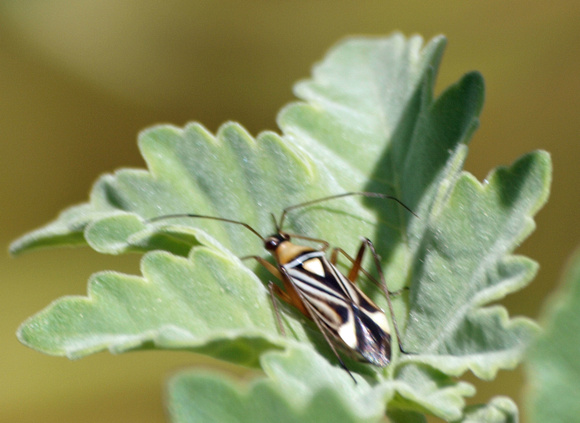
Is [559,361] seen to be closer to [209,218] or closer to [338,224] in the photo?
[338,224]

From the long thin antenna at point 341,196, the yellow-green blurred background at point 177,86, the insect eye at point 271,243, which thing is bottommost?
the insect eye at point 271,243

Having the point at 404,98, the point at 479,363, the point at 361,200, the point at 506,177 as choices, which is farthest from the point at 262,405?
the point at 404,98

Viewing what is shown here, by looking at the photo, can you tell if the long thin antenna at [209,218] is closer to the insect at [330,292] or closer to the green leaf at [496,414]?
the insect at [330,292]

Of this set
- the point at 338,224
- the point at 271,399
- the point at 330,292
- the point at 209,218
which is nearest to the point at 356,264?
the point at 338,224

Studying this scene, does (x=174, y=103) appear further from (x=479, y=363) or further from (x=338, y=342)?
A: (x=479, y=363)

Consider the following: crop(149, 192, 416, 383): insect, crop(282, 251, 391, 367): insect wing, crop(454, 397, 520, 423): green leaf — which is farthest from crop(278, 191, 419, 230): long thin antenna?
crop(454, 397, 520, 423): green leaf

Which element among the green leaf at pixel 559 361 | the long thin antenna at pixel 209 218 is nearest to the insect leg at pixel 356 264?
the long thin antenna at pixel 209 218
